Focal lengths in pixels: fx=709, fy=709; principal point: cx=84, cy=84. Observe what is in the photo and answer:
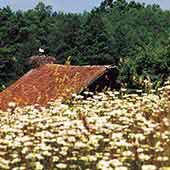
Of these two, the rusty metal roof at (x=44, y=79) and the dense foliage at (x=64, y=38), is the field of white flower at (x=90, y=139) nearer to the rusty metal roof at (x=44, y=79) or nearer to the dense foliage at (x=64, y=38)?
the rusty metal roof at (x=44, y=79)

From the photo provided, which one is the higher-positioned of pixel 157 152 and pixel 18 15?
pixel 18 15

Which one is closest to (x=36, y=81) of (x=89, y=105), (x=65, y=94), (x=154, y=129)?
(x=65, y=94)

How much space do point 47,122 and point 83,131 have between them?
69 centimetres

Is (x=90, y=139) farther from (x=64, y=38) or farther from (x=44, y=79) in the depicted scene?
(x=64, y=38)

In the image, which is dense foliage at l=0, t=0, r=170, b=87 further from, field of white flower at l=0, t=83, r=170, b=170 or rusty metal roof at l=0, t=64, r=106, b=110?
field of white flower at l=0, t=83, r=170, b=170

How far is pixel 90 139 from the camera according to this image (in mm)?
5953

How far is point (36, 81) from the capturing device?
19.3 metres

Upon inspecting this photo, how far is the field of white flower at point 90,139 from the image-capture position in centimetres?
550

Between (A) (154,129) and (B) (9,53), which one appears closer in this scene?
(A) (154,129)

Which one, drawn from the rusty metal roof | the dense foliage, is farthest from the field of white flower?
the dense foliage

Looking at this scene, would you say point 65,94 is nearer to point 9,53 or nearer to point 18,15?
point 9,53

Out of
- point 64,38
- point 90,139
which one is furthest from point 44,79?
point 64,38

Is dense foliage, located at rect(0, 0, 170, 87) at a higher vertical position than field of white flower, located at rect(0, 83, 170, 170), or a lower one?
higher

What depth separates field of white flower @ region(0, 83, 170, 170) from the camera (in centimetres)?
550
